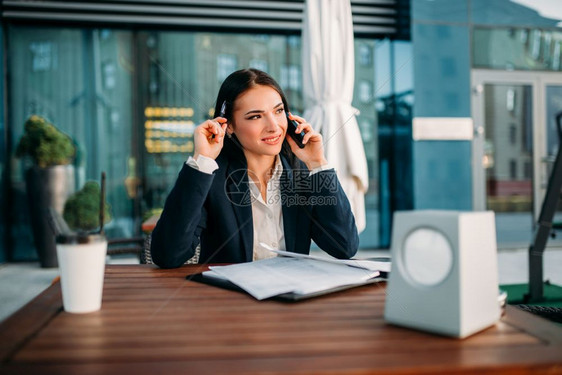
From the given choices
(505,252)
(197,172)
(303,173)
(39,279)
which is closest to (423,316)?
(197,172)

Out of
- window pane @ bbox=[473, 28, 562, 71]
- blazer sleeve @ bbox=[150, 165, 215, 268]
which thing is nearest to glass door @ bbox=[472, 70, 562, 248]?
window pane @ bbox=[473, 28, 562, 71]

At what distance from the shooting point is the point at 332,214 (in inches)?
66.0

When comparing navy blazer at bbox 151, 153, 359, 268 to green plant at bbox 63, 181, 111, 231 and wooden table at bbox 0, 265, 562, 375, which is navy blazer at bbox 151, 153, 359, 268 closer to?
wooden table at bbox 0, 265, 562, 375

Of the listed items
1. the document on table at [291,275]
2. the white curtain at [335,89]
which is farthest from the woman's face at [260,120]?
the white curtain at [335,89]

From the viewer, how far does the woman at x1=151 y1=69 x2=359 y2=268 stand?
1669mm

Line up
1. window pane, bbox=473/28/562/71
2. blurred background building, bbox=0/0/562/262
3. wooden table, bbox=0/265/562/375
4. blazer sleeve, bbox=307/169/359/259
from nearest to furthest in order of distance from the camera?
wooden table, bbox=0/265/562/375 → blazer sleeve, bbox=307/169/359/259 → blurred background building, bbox=0/0/562/262 → window pane, bbox=473/28/562/71

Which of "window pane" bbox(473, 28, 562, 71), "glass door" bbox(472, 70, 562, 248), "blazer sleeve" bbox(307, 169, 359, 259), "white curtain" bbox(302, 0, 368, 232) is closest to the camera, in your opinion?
"blazer sleeve" bbox(307, 169, 359, 259)

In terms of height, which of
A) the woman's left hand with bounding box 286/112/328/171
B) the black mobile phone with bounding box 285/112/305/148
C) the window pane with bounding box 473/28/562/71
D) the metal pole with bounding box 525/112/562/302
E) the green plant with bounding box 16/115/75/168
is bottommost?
the metal pole with bounding box 525/112/562/302

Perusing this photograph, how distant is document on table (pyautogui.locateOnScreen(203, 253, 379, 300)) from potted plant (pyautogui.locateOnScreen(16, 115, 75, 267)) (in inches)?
157

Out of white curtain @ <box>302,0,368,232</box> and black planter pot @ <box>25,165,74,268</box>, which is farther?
black planter pot @ <box>25,165,74,268</box>

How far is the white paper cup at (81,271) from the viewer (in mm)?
857

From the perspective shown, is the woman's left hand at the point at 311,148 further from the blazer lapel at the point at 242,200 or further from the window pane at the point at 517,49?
the window pane at the point at 517,49

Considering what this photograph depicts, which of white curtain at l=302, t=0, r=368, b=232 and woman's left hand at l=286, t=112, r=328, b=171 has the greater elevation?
white curtain at l=302, t=0, r=368, b=232

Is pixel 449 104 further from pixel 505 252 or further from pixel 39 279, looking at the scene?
pixel 39 279
